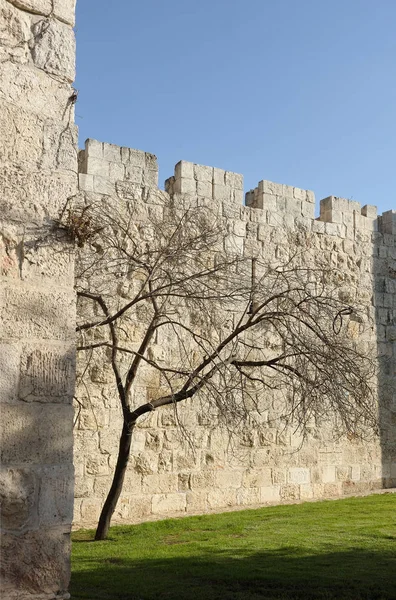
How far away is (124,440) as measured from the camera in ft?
22.4

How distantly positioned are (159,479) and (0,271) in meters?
6.19

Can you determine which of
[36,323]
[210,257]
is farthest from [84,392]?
[36,323]

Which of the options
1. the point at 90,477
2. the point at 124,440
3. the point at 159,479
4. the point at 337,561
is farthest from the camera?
the point at 159,479

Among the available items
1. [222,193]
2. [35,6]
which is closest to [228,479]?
[222,193]

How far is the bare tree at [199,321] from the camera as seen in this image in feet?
19.6

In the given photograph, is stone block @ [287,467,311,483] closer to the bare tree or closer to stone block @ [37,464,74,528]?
the bare tree

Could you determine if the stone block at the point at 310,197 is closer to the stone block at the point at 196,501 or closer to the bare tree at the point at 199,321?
the bare tree at the point at 199,321

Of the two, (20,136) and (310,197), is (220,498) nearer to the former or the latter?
(310,197)

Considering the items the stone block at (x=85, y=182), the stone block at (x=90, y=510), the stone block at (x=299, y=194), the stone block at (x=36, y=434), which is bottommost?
the stone block at (x=90, y=510)

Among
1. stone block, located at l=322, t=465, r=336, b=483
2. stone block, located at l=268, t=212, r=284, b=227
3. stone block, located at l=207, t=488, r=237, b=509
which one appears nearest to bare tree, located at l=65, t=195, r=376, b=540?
stone block, located at l=268, t=212, r=284, b=227

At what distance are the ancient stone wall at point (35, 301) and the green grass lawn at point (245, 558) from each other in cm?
221

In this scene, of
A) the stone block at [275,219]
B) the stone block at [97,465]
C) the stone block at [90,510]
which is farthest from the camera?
the stone block at [275,219]

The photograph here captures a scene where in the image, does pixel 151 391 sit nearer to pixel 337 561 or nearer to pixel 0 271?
pixel 337 561

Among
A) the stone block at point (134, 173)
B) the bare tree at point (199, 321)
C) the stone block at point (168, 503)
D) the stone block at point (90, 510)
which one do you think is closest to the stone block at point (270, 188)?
the bare tree at point (199, 321)
